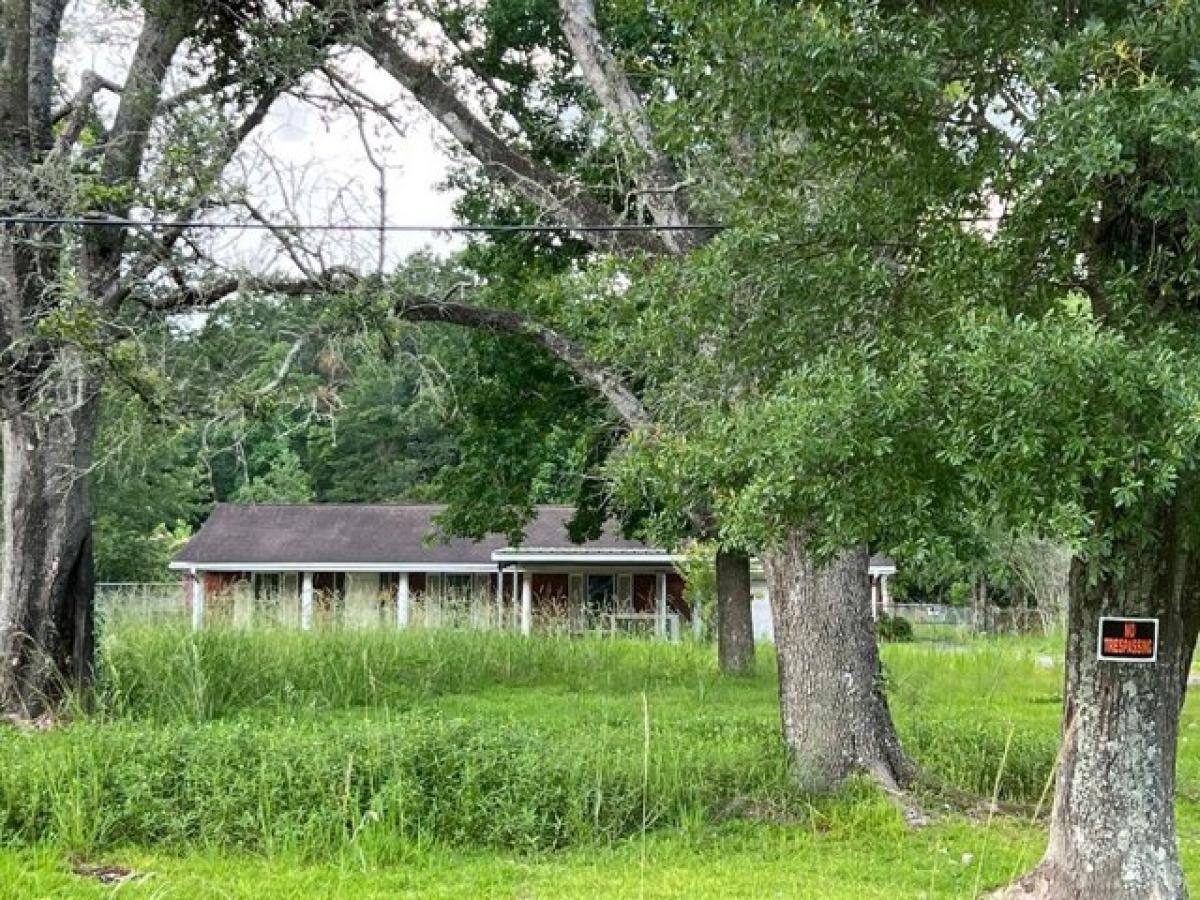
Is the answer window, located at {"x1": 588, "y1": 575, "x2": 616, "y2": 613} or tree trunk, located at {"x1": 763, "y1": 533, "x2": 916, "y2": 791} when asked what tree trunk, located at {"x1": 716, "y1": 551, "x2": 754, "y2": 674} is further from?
window, located at {"x1": 588, "y1": 575, "x2": 616, "y2": 613}

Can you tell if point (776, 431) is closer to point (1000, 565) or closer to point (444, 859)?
point (1000, 565)

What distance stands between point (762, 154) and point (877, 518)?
1.91 meters

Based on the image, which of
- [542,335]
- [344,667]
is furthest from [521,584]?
[542,335]

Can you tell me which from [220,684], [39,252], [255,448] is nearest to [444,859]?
[220,684]

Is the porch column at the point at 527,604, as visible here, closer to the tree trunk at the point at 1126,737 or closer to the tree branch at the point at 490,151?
the tree branch at the point at 490,151

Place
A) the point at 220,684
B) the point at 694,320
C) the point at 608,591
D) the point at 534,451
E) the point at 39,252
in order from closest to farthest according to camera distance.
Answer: the point at 694,320 → the point at 39,252 → the point at 220,684 → the point at 534,451 → the point at 608,591

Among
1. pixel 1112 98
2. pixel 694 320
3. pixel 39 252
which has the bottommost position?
pixel 694 320

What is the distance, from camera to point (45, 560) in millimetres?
9195

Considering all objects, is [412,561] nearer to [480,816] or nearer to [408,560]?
[408,560]

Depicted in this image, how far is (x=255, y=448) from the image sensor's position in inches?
1420

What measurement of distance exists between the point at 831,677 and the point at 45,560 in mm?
6243

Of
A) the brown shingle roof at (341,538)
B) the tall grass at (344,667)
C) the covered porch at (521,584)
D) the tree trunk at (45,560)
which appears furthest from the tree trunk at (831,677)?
the brown shingle roof at (341,538)

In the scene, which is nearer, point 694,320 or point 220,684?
point 694,320

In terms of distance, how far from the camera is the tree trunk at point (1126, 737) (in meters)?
4.37
